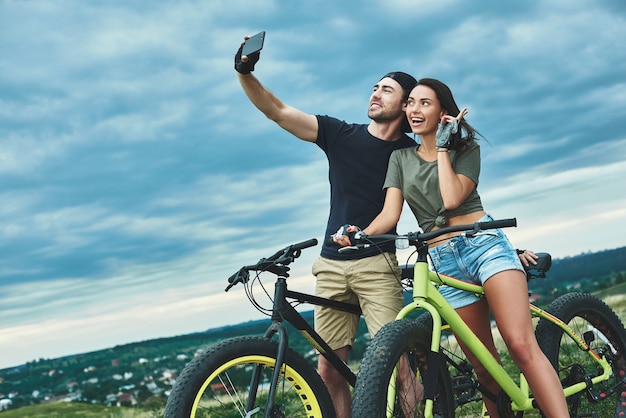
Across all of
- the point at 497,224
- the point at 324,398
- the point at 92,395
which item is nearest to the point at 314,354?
the point at 324,398

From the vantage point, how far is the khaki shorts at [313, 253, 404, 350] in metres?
4.62

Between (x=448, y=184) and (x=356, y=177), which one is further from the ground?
(x=356, y=177)

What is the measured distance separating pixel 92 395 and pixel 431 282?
9952 mm

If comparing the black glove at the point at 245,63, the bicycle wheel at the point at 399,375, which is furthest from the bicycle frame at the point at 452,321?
the black glove at the point at 245,63

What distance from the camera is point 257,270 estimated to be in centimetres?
409

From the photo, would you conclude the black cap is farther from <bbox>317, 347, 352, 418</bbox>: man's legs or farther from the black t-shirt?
<bbox>317, 347, 352, 418</bbox>: man's legs

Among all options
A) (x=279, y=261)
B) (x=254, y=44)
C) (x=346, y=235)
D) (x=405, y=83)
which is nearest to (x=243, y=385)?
(x=279, y=261)

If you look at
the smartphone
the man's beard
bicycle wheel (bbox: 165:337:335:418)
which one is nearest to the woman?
the man's beard

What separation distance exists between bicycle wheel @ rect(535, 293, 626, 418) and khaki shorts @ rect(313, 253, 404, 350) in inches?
42.8

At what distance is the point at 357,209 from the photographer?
4734 millimetres

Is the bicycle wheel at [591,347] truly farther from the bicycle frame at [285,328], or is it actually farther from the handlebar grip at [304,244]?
the handlebar grip at [304,244]

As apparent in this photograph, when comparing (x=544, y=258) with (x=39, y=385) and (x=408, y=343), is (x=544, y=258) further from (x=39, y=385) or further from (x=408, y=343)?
(x=39, y=385)

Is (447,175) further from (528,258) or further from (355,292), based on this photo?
(355,292)

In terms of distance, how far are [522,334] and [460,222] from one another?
696 millimetres
